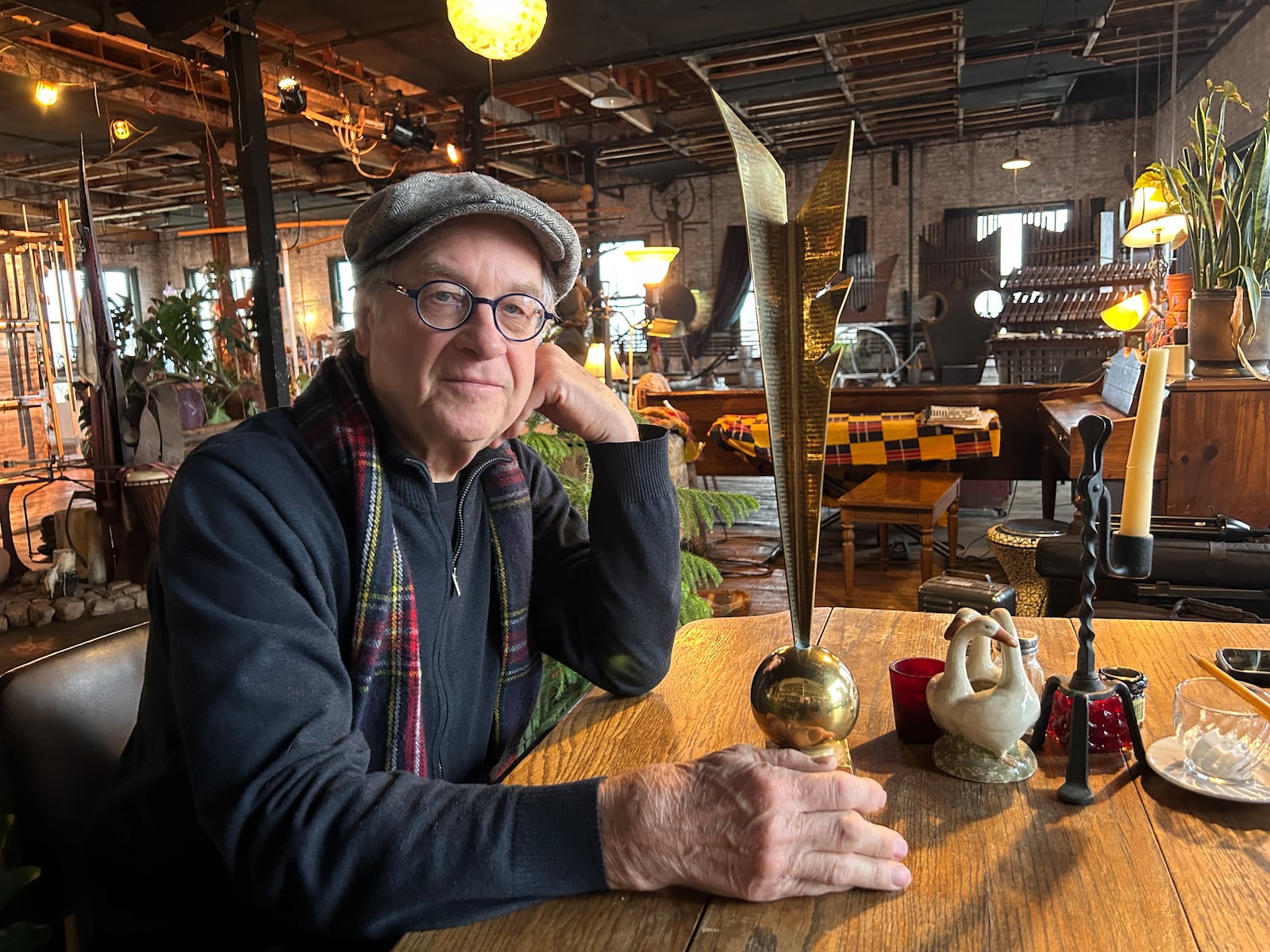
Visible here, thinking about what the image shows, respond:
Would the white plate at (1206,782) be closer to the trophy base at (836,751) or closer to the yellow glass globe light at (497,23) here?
the trophy base at (836,751)

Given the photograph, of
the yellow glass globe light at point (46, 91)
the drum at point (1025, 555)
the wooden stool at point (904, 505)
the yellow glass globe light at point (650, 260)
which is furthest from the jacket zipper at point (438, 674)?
the yellow glass globe light at point (46, 91)

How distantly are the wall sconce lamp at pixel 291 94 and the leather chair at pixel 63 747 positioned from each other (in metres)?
5.63

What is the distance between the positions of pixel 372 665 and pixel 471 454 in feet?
1.01

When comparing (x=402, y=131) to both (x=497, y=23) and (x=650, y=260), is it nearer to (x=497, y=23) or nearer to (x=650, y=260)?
(x=650, y=260)

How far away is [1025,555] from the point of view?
3.45 meters

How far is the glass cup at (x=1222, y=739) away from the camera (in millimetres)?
891

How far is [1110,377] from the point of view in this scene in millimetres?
4426

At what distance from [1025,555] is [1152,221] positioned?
212cm

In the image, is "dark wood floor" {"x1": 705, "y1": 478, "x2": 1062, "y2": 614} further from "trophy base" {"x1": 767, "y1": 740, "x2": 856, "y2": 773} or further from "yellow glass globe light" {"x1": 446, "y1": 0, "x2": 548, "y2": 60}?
"trophy base" {"x1": 767, "y1": 740, "x2": 856, "y2": 773}

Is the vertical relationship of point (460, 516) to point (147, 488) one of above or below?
above

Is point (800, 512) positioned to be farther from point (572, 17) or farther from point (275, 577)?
point (572, 17)

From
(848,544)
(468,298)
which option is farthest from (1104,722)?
(848,544)

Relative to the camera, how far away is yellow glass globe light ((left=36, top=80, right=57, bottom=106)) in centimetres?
624

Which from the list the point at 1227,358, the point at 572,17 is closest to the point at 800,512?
the point at 1227,358
